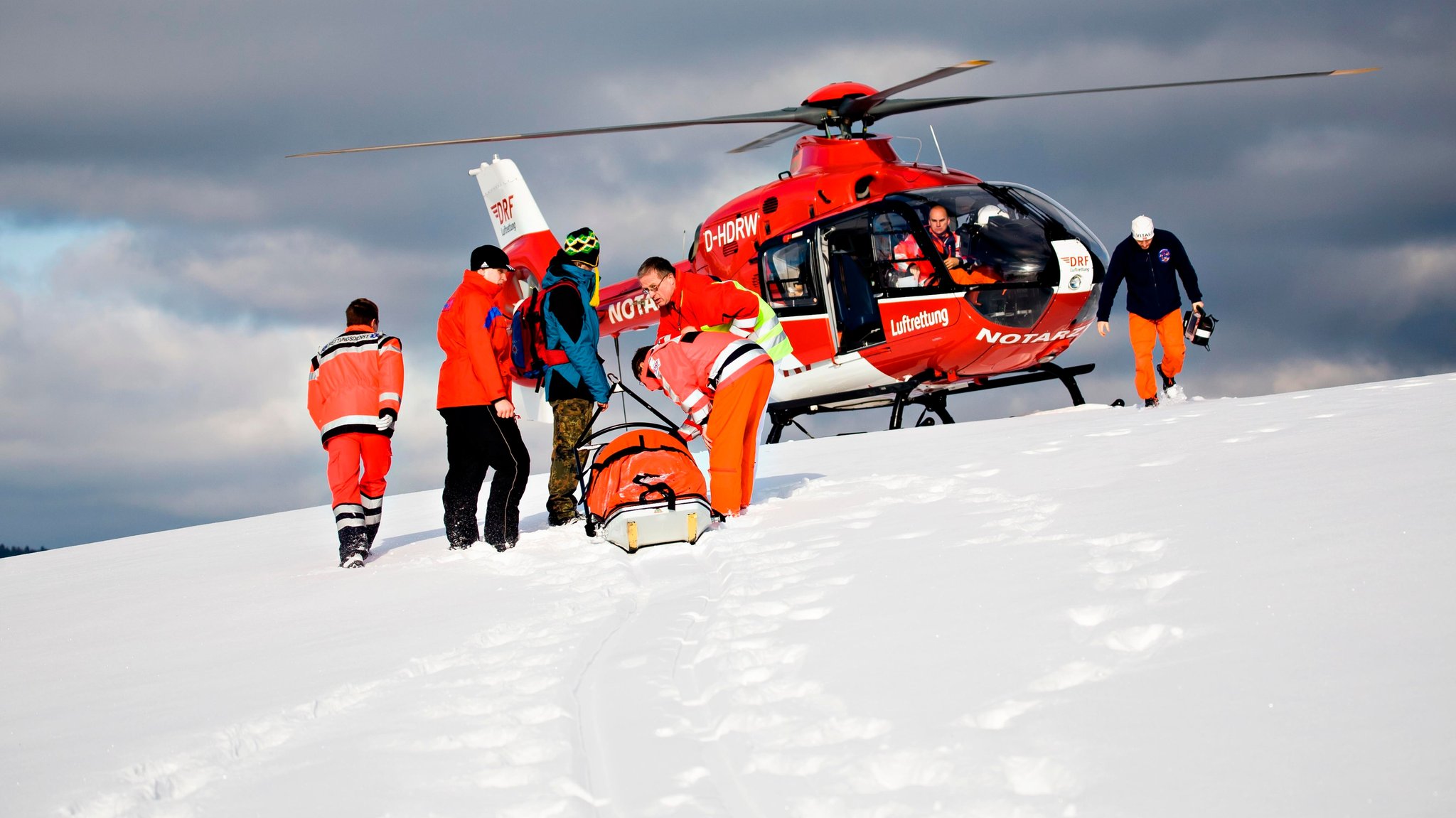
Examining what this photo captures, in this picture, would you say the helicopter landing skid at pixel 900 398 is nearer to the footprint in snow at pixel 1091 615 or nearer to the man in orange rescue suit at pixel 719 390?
the man in orange rescue suit at pixel 719 390

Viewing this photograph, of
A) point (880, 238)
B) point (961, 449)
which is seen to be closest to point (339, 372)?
point (961, 449)

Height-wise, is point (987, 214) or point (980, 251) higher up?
point (987, 214)

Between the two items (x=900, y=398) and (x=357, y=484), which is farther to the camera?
(x=900, y=398)

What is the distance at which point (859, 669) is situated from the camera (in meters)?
2.96

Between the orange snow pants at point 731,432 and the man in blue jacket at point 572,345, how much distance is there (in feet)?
3.27

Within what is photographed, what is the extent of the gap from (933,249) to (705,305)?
202 inches

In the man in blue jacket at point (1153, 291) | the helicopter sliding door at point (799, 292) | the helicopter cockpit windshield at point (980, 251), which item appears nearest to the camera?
→ the man in blue jacket at point (1153, 291)

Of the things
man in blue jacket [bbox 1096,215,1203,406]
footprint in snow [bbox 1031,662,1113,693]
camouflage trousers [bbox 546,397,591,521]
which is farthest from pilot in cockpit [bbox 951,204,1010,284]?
footprint in snow [bbox 1031,662,1113,693]

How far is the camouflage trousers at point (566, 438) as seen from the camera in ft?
21.6

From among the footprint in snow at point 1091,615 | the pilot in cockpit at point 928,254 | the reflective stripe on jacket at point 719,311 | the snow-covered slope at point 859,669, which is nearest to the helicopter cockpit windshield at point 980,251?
the pilot in cockpit at point 928,254

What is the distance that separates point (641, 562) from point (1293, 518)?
2.70 meters

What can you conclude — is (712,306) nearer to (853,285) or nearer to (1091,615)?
(1091,615)

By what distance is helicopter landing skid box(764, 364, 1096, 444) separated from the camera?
1125 centimetres

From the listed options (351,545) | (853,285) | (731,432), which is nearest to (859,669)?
(731,432)
